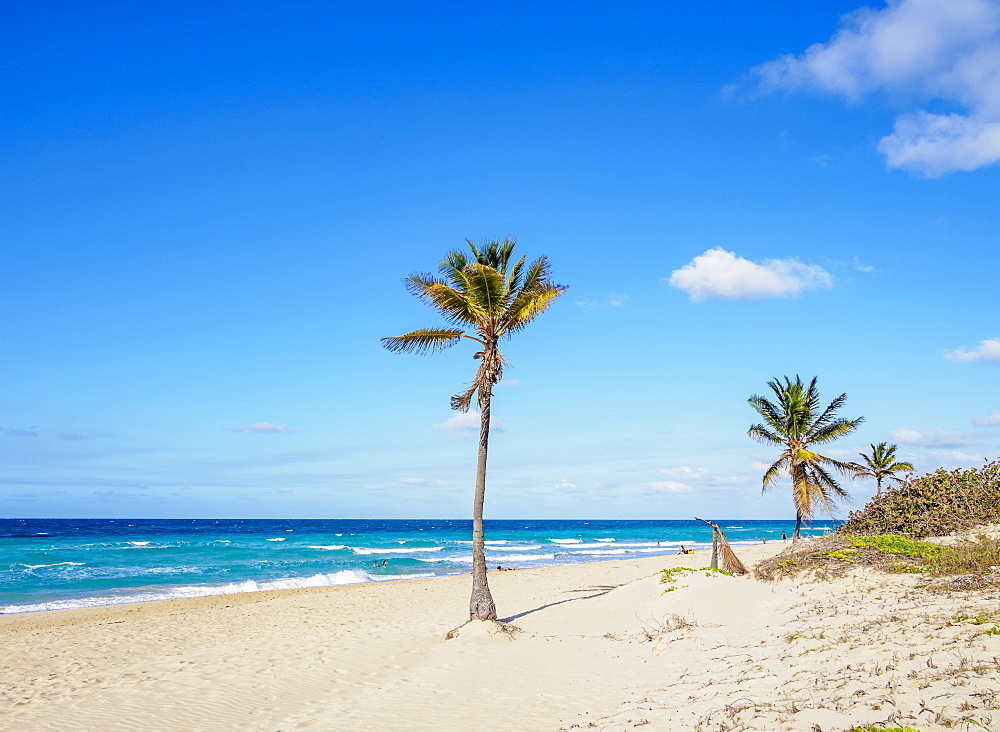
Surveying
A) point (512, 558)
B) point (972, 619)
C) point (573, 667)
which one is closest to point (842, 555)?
point (972, 619)

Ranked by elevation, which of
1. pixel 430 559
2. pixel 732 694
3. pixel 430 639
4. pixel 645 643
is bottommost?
pixel 430 559

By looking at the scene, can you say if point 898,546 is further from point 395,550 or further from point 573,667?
point 395,550

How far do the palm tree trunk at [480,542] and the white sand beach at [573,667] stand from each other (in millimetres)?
491

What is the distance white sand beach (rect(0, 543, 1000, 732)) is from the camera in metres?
5.70

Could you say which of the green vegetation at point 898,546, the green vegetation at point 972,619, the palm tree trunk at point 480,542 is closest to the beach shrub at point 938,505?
the green vegetation at point 898,546

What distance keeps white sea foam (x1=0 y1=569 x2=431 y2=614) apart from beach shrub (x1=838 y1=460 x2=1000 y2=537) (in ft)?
79.9

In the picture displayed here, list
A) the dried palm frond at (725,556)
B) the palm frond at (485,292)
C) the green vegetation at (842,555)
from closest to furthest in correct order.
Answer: the green vegetation at (842,555), the palm frond at (485,292), the dried palm frond at (725,556)

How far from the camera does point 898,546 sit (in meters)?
12.3

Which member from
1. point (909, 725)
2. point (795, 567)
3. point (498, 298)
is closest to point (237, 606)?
point (498, 298)

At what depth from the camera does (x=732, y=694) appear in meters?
6.29

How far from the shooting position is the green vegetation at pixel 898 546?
38.4 feet

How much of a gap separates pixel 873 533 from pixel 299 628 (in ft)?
49.1

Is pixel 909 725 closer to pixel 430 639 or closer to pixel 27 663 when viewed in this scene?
pixel 430 639

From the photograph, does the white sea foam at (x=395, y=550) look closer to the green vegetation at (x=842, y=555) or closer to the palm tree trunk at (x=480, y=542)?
the palm tree trunk at (x=480, y=542)
